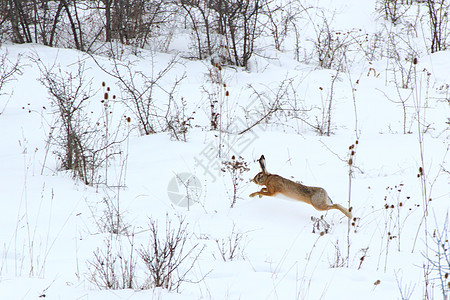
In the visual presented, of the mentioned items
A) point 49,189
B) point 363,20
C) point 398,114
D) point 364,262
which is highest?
point 363,20

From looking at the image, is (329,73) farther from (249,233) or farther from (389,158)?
(249,233)

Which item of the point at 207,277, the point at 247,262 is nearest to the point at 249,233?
the point at 247,262

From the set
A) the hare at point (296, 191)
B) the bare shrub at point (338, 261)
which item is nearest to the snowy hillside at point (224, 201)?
the bare shrub at point (338, 261)

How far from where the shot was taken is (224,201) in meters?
4.55

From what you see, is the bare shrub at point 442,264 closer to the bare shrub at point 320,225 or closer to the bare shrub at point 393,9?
the bare shrub at point 320,225

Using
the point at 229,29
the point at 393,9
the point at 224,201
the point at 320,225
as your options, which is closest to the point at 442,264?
the point at 320,225

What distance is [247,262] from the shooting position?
305cm

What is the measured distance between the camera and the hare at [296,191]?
3.91 meters

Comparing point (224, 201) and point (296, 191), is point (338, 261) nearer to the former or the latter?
→ point (296, 191)

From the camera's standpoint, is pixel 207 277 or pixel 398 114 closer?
pixel 207 277

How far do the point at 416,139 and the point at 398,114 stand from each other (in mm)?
1678

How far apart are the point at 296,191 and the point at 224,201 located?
0.87 metres

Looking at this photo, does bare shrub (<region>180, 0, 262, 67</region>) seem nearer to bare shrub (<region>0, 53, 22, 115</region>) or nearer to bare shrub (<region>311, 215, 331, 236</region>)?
bare shrub (<region>0, 53, 22, 115</region>)

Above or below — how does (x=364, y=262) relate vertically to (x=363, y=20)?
below
